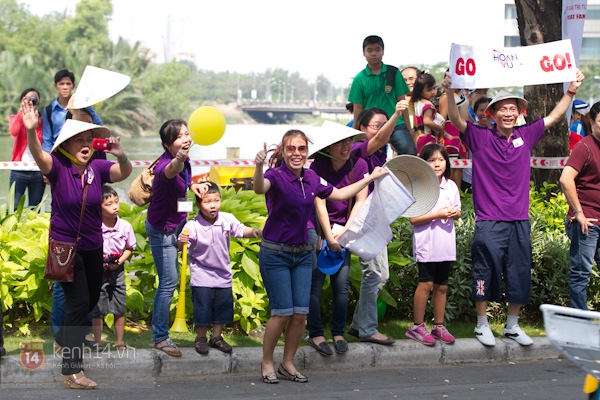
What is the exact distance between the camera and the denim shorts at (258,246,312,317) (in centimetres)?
608

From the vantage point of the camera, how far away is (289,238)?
6.05 metres

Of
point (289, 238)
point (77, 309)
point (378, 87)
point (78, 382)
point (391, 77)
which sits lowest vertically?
point (78, 382)

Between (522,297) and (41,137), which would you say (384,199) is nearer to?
(522,297)

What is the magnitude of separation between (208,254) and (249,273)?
79 cm

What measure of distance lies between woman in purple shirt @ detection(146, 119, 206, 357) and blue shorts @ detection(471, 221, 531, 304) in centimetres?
255

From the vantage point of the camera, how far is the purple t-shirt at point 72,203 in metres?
5.72

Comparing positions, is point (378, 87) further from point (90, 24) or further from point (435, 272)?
point (90, 24)

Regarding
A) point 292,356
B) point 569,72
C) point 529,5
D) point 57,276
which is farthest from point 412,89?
point 57,276

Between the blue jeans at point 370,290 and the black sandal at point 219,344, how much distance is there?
3.82 feet

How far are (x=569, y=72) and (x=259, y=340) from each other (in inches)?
142

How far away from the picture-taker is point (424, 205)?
663cm

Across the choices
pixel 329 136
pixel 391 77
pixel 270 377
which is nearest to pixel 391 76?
pixel 391 77

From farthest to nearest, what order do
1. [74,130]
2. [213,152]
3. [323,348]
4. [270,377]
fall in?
[213,152], [323,348], [270,377], [74,130]

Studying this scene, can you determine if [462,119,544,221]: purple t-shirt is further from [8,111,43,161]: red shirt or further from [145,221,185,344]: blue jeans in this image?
[8,111,43,161]: red shirt
